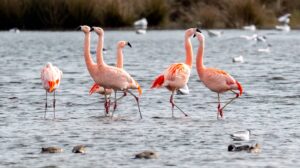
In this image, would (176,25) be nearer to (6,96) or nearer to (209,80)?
(6,96)

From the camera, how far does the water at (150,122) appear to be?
34.4ft

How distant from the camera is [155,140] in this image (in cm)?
1170

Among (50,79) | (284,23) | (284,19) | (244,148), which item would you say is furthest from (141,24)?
(244,148)

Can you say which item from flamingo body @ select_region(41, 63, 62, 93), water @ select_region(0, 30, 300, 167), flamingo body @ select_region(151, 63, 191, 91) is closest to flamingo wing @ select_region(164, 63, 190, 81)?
flamingo body @ select_region(151, 63, 191, 91)

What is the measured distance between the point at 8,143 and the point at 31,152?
692mm

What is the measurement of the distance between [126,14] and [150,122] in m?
26.7

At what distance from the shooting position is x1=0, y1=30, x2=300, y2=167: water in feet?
34.4

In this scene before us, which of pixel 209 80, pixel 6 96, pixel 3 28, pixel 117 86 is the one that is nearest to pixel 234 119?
pixel 209 80

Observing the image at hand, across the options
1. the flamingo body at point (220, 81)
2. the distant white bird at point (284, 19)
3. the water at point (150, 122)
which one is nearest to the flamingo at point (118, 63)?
the water at point (150, 122)

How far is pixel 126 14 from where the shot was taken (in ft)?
131

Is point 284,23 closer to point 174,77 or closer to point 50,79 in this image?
point 174,77

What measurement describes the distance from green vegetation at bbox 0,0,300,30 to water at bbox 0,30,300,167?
13098 mm

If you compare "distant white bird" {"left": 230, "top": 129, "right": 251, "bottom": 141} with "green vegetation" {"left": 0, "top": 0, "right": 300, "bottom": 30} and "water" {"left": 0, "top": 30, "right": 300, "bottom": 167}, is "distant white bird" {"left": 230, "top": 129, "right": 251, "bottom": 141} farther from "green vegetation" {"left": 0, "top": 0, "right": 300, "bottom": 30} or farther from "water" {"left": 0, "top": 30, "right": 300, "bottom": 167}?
"green vegetation" {"left": 0, "top": 0, "right": 300, "bottom": 30}

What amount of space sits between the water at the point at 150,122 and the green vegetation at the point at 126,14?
13098 millimetres
